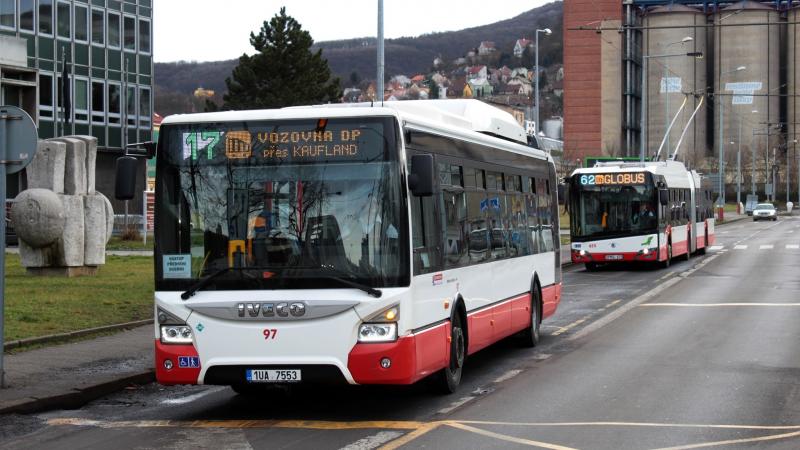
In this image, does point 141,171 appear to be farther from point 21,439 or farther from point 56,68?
point 21,439

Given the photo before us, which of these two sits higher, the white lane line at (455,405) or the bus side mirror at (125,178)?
the bus side mirror at (125,178)

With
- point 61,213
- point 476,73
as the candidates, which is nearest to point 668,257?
point 61,213

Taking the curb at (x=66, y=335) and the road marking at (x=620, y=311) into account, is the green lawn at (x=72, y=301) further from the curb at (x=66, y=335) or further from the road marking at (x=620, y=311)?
the road marking at (x=620, y=311)

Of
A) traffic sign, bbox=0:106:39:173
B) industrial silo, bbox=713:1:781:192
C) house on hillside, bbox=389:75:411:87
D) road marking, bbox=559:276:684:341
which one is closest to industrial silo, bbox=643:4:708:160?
industrial silo, bbox=713:1:781:192

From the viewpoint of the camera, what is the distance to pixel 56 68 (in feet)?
190

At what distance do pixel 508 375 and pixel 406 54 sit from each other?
151m

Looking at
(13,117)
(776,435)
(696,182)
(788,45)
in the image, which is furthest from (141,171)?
(788,45)

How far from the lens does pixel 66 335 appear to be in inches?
614

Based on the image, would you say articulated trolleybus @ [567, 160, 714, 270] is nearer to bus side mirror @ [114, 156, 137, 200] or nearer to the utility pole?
the utility pole

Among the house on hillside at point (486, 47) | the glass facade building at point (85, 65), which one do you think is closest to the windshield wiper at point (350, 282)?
the glass facade building at point (85, 65)

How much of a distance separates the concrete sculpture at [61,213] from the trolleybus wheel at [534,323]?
1214 centimetres

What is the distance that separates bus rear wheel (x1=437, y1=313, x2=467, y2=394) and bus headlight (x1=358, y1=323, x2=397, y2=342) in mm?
1518

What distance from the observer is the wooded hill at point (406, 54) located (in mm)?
127812

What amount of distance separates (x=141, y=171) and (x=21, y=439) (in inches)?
2083
